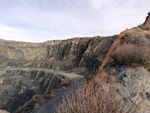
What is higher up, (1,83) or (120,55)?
(120,55)

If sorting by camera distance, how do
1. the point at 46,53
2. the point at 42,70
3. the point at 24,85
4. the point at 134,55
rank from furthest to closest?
the point at 46,53, the point at 42,70, the point at 24,85, the point at 134,55

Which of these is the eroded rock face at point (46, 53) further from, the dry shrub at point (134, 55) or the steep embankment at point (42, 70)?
the dry shrub at point (134, 55)

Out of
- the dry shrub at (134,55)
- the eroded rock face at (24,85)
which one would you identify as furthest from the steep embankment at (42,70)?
the dry shrub at (134,55)

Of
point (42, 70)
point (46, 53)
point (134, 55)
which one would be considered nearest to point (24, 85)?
point (42, 70)

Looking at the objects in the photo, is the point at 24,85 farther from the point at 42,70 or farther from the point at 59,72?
the point at 59,72

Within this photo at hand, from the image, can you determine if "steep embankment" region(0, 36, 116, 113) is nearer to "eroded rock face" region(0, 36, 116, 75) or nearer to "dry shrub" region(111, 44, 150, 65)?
"eroded rock face" region(0, 36, 116, 75)

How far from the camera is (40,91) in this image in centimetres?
1750

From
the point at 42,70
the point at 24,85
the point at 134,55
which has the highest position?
the point at 134,55

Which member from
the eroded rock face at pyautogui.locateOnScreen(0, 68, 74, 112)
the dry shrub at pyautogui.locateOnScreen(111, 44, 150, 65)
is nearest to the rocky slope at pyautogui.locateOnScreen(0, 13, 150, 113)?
the eroded rock face at pyautogui.locateOnScreen(0, 68, 74, 112)

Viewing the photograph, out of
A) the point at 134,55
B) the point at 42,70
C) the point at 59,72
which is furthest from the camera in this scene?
the point at 42,70

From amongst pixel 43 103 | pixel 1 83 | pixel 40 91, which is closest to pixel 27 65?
pixel 1 83

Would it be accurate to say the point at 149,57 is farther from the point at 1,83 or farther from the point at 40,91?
the point at 1,83

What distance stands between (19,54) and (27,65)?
14.5 meters

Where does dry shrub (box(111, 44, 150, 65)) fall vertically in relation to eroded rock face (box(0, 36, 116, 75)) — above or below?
above
